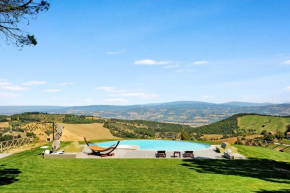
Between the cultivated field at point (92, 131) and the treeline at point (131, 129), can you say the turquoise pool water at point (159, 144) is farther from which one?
the cultivated field at point (92, 131)

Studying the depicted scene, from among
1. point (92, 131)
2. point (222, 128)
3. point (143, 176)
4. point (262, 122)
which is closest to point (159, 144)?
point (143, 176)

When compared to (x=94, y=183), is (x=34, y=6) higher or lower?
higher

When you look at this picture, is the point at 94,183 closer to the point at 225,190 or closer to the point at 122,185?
the point at 122,185

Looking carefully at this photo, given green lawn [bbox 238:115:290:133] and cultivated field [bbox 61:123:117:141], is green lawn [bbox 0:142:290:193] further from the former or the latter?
green lawn [bbox 238:115:290:133]

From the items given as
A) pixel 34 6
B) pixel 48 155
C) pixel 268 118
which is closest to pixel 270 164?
pixel 48 155

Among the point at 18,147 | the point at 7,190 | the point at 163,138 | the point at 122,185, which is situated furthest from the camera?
the point at 163,138

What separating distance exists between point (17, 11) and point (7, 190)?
6529mm

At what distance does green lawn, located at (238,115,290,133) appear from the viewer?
6382 centimetres

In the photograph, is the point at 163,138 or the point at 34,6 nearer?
the point at 34,6

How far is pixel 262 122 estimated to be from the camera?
7262 cm

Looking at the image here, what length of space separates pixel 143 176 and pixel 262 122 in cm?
7242

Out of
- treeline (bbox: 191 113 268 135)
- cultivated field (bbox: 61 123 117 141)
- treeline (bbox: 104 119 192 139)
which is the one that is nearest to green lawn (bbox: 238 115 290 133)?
treeline (bbox: 191 113 268 135)

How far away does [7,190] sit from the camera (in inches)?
328

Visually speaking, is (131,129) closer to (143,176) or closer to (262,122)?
(262,122)
